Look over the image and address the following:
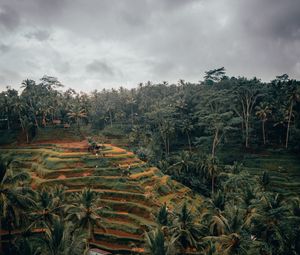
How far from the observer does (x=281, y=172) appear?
2549 inches

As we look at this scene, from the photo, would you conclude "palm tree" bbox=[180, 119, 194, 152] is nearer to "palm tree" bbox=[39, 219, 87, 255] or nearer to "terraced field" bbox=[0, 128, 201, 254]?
"terraced field" bbox=[0, 128, 201, 254]

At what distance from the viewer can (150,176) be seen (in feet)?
184

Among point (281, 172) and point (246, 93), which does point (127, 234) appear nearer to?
point (281, 172)

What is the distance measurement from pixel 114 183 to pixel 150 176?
30.5 feet

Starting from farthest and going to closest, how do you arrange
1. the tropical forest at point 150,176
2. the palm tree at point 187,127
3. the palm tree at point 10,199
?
the palm tree at point 187,127
the tropical forest at point 150,176
the palm tree at point 10,199

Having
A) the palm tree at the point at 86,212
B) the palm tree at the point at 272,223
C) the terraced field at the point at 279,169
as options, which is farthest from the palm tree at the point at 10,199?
the terraced field at the point at 279,169

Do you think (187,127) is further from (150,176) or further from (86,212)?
(86,212)

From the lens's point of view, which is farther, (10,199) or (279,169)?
(279,169)

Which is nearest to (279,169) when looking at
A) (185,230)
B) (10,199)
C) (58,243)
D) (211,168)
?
(211,168)

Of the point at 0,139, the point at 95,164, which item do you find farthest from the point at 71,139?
the point at 95,164

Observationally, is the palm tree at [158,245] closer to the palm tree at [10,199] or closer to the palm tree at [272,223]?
the palm tree at [272,223]

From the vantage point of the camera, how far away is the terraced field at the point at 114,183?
39656 millimetres

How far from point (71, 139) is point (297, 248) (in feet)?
220

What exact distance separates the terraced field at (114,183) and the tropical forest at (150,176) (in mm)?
212
